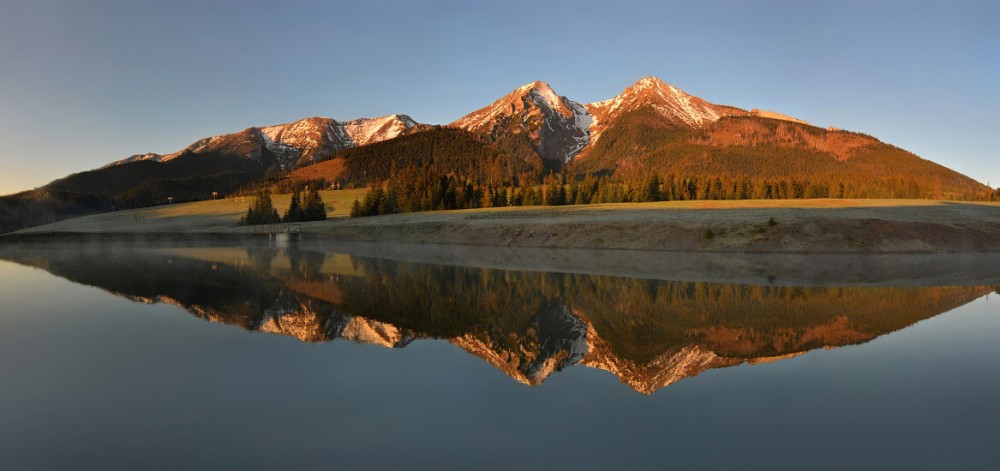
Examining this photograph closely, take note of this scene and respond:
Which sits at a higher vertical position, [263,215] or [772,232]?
[263,215]

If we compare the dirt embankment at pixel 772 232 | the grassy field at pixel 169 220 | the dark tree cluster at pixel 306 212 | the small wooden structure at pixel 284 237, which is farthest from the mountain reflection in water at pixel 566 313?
the grassy field at pixel 169 220

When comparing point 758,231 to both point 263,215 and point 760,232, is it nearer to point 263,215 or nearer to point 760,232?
point 760,232

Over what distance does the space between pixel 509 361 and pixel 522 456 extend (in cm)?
603

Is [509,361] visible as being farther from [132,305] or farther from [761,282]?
[761,282]

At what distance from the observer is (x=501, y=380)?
13703 mm

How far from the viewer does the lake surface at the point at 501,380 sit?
31.5ft

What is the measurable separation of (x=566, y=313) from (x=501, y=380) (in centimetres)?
1022

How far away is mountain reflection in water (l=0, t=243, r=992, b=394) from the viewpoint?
53.9ft

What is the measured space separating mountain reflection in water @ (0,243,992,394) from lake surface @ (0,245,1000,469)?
163 mm

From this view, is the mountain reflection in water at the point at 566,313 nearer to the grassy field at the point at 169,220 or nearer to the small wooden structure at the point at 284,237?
the small wooden structure at the point at 284,237

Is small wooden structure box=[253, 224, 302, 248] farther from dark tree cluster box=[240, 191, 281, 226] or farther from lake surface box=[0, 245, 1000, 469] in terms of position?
lake surface box=[0, 245, 1000, 469]

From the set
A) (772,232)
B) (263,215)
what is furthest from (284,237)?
(772,232)

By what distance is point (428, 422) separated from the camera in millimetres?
10836

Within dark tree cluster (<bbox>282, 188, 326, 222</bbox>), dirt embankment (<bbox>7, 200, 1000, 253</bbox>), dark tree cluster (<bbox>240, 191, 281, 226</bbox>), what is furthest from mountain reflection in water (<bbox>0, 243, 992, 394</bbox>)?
dark tree cluster (<bbox>240, 191, 281, 226</bbox>)
